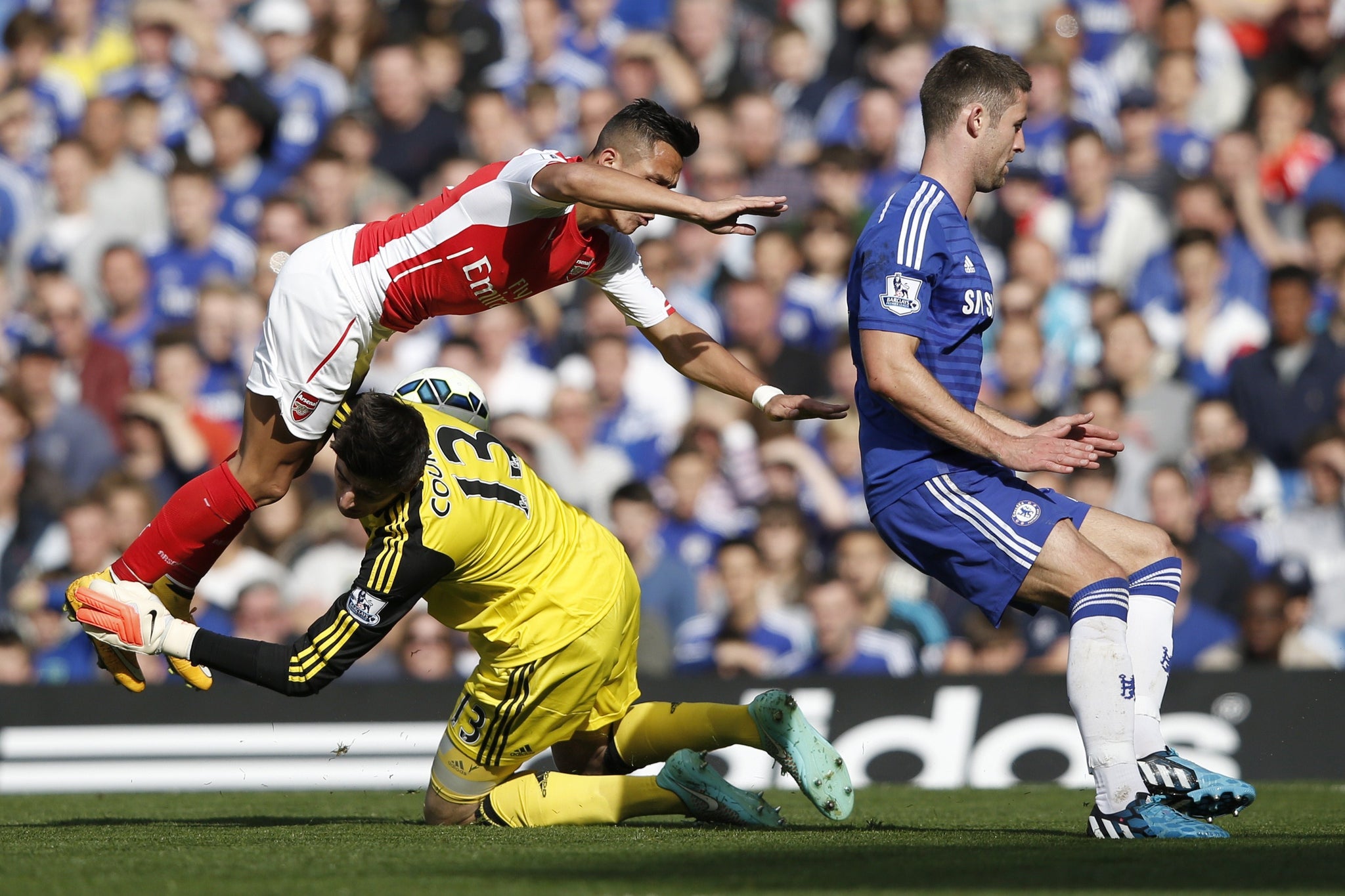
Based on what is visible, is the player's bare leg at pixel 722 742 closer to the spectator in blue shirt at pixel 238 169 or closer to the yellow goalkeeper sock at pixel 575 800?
the yellow goalkeeper sock at pixel 575 800

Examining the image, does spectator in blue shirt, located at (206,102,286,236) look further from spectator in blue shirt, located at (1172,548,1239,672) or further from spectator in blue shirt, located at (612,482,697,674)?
spectator in blue shirt, located at (1172,548,1239,672)

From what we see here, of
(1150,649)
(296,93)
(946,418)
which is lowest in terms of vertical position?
(1150,649)

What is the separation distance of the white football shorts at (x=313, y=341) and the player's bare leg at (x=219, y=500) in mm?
90

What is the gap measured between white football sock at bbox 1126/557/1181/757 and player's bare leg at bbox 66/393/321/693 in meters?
3.02

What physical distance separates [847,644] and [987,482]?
12.7ft

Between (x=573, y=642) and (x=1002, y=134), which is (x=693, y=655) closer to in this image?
(x=573, y=642)

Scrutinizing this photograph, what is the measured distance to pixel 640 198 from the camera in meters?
5.37

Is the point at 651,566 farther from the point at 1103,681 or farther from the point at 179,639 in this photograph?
the point at 1103,681

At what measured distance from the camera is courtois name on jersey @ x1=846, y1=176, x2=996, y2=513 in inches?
209

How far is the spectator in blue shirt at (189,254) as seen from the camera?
11.7 metres

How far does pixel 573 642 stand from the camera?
19.1 feet

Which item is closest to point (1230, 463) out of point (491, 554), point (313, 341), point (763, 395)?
point (763, 395)

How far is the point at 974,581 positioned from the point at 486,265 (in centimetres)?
211

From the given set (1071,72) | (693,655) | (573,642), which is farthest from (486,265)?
(1071,72)
